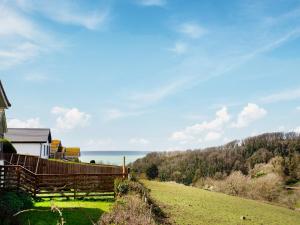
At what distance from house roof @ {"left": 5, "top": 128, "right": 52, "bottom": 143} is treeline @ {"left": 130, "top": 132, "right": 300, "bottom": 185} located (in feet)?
214

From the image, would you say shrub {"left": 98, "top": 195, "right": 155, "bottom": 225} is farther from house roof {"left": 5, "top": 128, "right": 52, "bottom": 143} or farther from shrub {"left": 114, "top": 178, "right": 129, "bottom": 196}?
house roof {"left": 5, "top": 128, "right": 52, "bottom": 143}

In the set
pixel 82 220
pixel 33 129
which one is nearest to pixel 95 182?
pixel 82 220

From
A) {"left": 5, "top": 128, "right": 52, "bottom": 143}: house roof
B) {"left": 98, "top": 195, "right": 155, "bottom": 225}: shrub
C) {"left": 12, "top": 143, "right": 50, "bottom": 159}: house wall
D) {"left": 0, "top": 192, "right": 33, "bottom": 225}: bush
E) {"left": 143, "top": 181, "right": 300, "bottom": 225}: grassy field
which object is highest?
{"left": 5, "top": 128, "right": 52, "bottom": 143}: house roof

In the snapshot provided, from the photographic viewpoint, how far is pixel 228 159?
14925 centimetres

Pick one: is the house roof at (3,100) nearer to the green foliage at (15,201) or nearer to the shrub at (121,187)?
the green foliage at (15,201)

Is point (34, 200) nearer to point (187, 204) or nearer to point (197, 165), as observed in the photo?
point (187, 204)

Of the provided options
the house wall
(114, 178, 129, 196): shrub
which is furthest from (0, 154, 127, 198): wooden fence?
the house wall

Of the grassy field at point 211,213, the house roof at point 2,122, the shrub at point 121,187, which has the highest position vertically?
the house roof at point 2,122

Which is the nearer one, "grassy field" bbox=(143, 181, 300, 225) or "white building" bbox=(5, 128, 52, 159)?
"grassy field" bbox=(143, 181, 300, 225)

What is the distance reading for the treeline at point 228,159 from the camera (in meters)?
130

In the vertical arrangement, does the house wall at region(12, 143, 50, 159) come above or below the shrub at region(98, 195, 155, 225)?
above

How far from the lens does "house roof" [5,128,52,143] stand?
5838cm

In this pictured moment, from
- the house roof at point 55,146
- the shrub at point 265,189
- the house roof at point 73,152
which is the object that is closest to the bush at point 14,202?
the shrub at point 265,189

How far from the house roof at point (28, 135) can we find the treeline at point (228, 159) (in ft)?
214
